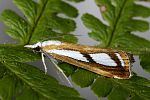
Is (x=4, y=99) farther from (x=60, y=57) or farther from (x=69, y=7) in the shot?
(x=69, y=7)

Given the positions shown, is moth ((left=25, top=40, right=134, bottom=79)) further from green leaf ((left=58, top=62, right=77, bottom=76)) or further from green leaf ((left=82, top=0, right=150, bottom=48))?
green leaf ((left=82, top=0, right=150, bottom=48))

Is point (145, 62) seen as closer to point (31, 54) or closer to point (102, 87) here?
point (102, 87)

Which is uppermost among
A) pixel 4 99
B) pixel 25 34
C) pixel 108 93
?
pixel 25 34

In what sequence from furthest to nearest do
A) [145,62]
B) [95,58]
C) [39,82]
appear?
1. [145,62]
2. [95,58]
3. [39,82]

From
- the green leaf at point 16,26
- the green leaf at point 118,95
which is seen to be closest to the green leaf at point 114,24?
the green leaf at point 16,26

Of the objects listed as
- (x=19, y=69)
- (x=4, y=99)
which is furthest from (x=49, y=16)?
(x=4, y=99)

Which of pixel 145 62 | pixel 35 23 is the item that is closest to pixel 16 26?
pixel 35 23
